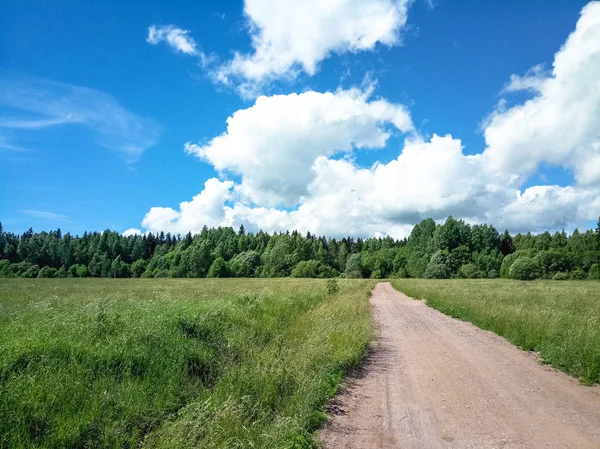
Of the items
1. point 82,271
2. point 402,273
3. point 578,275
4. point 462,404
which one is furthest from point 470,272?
point 82,271

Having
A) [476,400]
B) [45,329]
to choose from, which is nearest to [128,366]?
[45,329]

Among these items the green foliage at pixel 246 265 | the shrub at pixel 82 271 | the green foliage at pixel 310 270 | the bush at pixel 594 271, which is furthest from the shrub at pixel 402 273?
the shrub at pixel 82 271

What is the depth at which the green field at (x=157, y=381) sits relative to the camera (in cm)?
455

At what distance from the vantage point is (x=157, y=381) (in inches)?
242

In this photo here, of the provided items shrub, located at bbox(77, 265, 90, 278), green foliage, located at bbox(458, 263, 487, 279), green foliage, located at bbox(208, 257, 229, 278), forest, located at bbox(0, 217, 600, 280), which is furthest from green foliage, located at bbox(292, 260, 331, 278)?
shrub, located at bbox(77, 265, 90, 278)

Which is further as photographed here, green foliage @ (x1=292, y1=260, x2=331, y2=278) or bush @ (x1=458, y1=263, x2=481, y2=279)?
green foliage @ (x1=292, y1=260, x2=331, y2=278)

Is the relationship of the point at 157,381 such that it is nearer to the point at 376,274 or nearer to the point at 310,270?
the point at 310,270

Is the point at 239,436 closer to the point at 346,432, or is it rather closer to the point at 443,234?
the point at 346,432

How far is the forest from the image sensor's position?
8712cm

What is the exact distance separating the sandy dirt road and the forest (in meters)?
81.6

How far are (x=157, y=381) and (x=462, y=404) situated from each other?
5.73 m

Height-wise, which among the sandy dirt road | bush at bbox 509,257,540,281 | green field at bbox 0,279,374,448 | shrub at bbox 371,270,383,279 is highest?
bush at bbox 509,257,540,281

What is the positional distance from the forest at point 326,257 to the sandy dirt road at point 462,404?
8162 cm

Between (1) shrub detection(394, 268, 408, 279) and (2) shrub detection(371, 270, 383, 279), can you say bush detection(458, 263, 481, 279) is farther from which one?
(2) shrub detection(371, 270, 383, 279)
